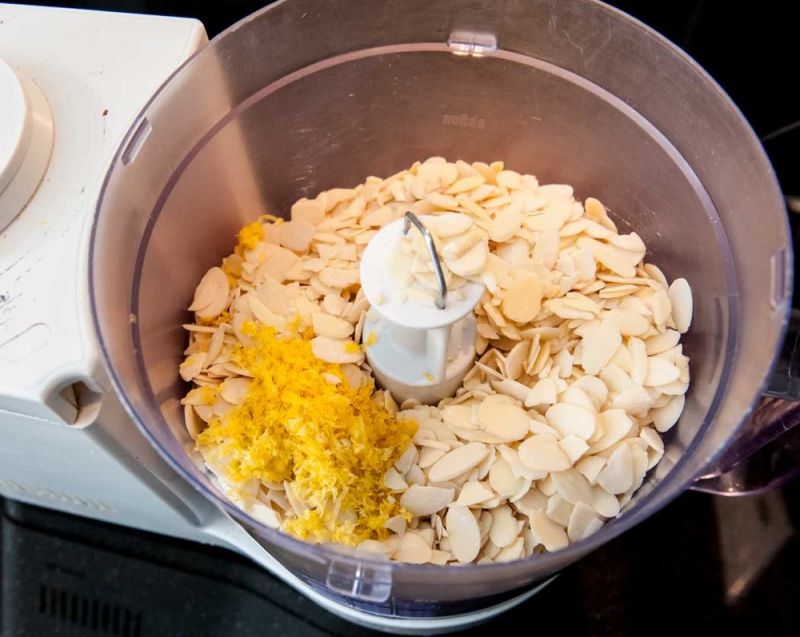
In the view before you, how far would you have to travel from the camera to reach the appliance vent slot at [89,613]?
66cm

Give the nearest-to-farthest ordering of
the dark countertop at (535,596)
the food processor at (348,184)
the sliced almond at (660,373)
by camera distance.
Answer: the food processor at (348,184)
the sliced almond at (660,373)
the dark countertop at (535,596)

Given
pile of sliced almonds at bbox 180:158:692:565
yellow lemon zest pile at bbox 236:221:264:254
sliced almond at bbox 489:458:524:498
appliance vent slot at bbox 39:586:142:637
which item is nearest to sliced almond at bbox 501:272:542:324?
pile of sliced almonds at bbox 180:158:692:565

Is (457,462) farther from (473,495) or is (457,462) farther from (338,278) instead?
(338,278)

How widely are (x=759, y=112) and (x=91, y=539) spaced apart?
0.74m

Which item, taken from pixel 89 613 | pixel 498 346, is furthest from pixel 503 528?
pixel 89 613

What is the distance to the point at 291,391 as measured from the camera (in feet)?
1.64

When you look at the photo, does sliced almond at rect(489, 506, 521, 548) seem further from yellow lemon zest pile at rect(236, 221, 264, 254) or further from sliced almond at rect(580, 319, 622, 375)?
yellow lemon zest pile at rect(236, 221, 264, 254)

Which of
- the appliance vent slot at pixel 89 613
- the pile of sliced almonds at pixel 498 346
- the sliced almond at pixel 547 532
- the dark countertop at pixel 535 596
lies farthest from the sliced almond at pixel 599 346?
the appliance vent slot at pixel 89 613

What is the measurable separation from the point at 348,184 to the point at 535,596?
394 millimetres

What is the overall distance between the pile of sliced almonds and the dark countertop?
0.19m

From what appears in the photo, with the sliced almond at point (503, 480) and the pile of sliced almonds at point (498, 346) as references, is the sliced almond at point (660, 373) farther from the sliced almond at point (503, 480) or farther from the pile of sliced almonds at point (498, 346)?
the sliced almond at point (503, 480)

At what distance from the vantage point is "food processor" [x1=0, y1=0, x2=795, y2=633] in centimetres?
41

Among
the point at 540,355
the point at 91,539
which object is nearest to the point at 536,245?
the point at 540,355

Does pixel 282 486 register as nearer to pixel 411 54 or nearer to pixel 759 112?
pixel 411 54
